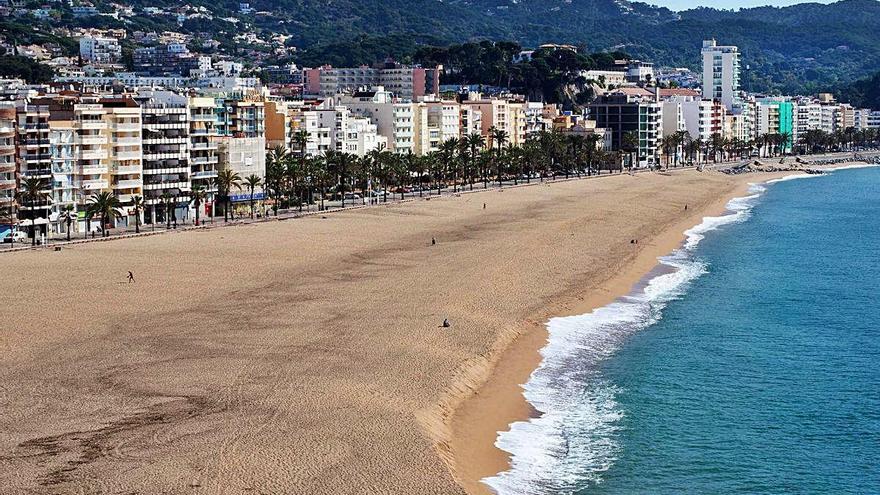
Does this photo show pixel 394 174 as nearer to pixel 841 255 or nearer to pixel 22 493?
pixel 841 255

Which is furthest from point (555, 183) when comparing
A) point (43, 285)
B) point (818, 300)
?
point (43, 285)

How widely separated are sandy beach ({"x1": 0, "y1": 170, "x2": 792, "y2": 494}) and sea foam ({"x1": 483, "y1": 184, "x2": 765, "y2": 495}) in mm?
511

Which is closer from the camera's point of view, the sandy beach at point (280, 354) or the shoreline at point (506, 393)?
the sandy beach at point (280, 354)

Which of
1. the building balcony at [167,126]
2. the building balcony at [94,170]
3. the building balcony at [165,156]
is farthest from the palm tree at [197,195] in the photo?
the building balcony at [94,170]

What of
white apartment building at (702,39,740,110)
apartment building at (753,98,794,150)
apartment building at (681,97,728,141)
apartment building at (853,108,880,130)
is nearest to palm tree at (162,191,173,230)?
apartment building at (681,97,728,141)

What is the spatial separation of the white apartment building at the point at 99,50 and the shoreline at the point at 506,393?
14618 centimetres

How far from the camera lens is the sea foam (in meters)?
21.9

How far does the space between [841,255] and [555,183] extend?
131 ft

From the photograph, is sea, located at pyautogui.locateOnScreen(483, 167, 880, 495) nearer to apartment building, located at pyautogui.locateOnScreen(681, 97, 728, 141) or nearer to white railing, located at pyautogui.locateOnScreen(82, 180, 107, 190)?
white railing, located at pyautogui.locateOnScreen(82, 180, 107, 190)

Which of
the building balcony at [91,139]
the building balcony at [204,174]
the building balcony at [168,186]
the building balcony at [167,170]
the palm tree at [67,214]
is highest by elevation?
the building balcony at [91,139]

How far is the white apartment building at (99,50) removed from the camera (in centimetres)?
18100

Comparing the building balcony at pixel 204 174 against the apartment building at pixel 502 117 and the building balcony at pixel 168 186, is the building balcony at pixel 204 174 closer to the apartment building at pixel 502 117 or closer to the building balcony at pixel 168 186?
the building balcony at pixel 168 186

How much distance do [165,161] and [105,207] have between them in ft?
26.2

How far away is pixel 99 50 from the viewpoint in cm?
18700
